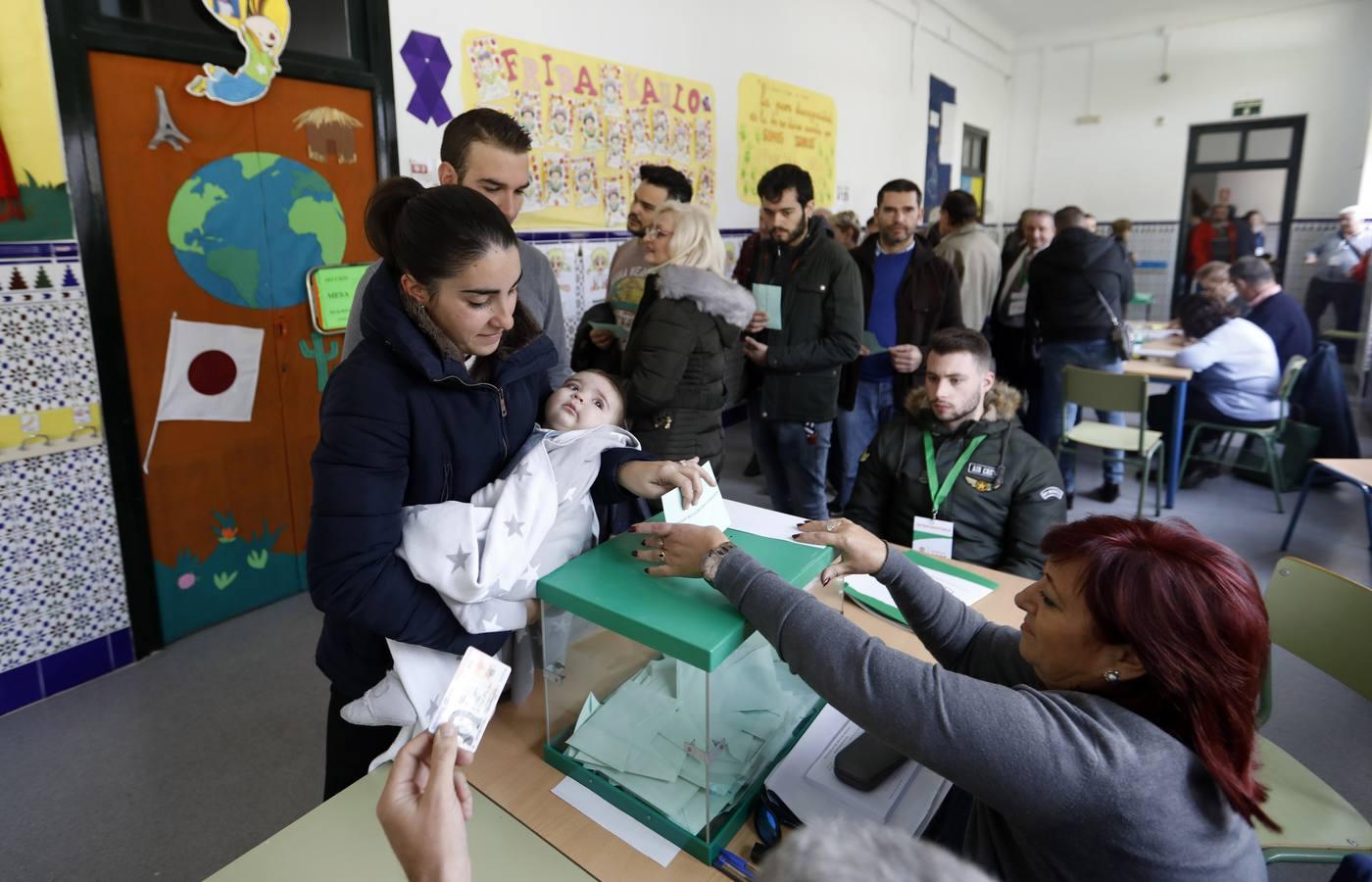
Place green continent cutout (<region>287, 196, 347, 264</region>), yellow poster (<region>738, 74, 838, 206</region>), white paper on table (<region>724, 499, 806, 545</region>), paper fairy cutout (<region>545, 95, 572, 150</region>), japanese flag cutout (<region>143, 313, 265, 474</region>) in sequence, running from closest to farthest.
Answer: white paper on table (<region>724, 499, 806, 545</region>)
japanese flag cutout (<region>143, 313, 265, 474</region>)
green continent cutout (<region>287, 196, 347, 264</region>)
paper fairy cutout (<region>545, 95, 572, 150</region>)
yellow poster (<region>738, 74, 838, 206</region>)

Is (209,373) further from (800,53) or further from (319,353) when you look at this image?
(800,53)

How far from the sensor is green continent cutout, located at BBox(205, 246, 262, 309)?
282 cm

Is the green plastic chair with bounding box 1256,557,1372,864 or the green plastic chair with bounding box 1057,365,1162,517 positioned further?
A: the green plastic chair with bounding box 1057,365,1162,517

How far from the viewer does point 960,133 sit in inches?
353

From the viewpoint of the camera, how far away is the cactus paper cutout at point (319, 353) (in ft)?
10.4

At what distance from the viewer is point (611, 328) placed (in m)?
2.93

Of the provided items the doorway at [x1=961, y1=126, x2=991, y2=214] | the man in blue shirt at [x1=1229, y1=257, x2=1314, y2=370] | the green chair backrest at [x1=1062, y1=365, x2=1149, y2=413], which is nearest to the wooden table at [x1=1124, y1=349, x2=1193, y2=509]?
the green chair backrest at [x1=1062, y1=365, x2=1149, y2=413]

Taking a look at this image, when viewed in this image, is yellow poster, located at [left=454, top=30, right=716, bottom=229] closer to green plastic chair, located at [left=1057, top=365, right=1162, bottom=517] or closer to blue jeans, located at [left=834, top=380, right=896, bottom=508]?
blue jeans, located at [left=834, top=380, right=896, bottom=508]

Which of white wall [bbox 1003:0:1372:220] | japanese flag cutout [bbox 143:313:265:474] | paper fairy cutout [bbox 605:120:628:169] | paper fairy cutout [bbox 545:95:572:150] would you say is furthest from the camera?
white wall [bbox 1003:0:1372:220]

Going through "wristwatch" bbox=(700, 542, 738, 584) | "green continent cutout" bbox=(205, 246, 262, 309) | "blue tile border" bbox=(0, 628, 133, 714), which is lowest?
"blue tile border" bbox=(0, 628, 133, 714)

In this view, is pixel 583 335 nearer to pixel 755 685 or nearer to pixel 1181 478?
pixel 755 685

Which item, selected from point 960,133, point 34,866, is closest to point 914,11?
point 960,133

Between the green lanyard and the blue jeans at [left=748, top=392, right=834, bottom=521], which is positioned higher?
the green lanyard

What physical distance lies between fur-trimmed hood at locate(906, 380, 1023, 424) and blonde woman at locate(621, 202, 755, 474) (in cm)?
62
